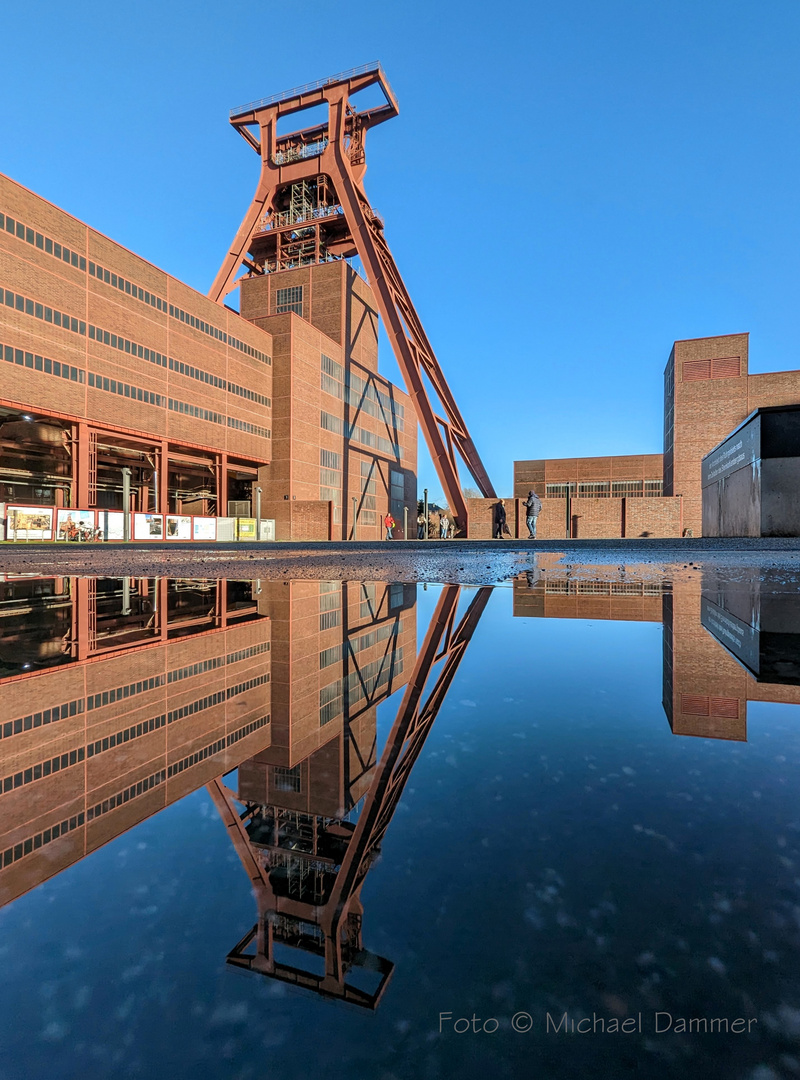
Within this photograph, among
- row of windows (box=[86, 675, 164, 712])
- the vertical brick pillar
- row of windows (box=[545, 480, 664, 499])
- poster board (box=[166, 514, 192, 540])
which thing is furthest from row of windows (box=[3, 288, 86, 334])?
row of windows (box=[545, 480, 664, 499])

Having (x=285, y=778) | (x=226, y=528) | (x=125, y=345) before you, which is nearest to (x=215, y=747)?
(x=285, y=778)

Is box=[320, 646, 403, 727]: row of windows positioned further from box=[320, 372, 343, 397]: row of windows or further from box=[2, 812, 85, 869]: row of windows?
box=[320, 372, 343, 397]: row of windows

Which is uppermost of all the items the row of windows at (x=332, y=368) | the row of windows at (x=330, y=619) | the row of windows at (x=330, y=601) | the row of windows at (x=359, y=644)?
the row of windows at (x=332, y=368)

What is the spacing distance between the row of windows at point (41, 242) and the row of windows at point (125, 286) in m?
0.75

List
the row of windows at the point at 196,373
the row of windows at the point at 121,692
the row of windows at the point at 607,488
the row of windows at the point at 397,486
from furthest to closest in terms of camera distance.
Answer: the row of windows at the point at 397,486
the row of windows at the point at 607,488
the row of windows at the point at 196,373
the row of windows at the point at 121,692

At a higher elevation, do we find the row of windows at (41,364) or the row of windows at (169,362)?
the row of windows at (169,362)

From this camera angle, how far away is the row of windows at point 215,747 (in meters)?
1.21

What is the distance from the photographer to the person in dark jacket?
103 ft

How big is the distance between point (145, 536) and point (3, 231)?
1451cm

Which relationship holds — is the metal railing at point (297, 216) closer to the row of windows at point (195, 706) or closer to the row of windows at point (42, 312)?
the row of windows at point (42, 312)

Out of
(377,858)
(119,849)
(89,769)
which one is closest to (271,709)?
(89,769)

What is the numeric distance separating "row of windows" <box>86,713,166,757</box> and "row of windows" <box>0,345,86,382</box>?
28.7m

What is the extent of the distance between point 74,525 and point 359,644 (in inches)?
967

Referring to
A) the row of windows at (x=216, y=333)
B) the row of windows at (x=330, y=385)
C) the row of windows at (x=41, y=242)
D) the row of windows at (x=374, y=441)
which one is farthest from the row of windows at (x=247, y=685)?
the row of windows at (x=374, y=441)
